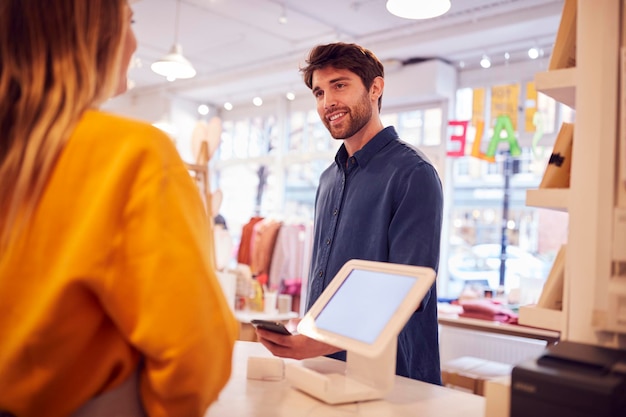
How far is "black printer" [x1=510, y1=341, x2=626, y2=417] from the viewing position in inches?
37.9

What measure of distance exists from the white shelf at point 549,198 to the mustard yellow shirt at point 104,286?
837mm

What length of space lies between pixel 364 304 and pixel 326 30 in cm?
538

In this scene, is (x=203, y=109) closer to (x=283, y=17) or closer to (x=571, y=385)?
(x=283, y=17)

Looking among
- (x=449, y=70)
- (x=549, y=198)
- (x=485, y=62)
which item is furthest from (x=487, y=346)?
(x=549, y=198)

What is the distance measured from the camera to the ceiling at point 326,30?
5.56 meters

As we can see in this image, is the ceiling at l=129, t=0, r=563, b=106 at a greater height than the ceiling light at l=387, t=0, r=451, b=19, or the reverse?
the ceiling at l=129, t=0, r=563, b=106

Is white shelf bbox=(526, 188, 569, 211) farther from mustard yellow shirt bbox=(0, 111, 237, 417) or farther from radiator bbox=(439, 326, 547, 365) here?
radiator bbox=(439, 326, 547, 365)

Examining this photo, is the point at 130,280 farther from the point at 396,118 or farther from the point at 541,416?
the point at 396,118

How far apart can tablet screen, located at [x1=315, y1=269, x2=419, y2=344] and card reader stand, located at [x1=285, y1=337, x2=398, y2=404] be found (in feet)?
0.19

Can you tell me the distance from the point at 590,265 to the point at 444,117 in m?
5.58

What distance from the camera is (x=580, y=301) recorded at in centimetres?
129

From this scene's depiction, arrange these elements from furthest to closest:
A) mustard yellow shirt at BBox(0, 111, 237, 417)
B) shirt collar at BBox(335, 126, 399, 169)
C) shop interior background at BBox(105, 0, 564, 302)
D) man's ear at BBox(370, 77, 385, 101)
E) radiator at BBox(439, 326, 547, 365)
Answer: shop interior background at BBox(105, 0, 564, 302) → radiator at BBox(439, 326, 547, 365) → man's ear at BBox(370, 77, 385, 101) → shirt collar at BBox(335, 126, 399, 169) → mustard yellow shirt at BBox(0, 111, 237, 417)

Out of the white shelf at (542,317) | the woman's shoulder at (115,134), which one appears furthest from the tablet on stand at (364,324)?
the woman's shoulder at (115,134)

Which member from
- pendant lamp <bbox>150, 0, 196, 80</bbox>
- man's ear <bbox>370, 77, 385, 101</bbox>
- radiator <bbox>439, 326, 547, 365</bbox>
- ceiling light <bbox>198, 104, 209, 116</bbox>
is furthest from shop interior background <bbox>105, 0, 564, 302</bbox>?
man's ear <bbox>370, 77, 385, 101</bbox>
